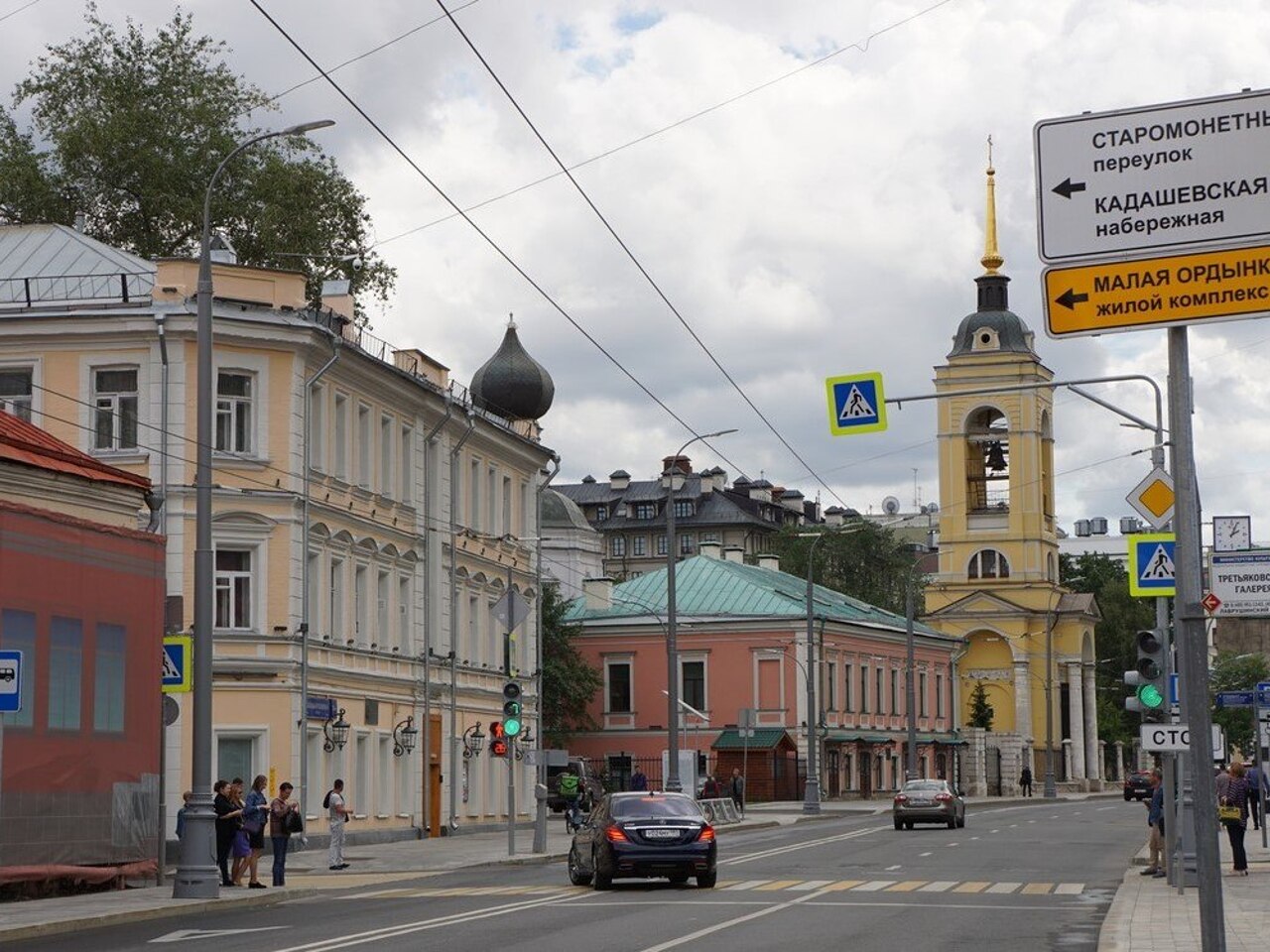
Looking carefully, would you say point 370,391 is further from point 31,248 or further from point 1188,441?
point 1188,441

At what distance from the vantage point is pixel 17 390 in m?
42.3

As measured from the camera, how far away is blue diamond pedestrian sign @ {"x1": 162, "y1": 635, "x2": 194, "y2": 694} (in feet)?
89.2

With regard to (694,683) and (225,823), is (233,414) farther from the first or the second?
(694,683)

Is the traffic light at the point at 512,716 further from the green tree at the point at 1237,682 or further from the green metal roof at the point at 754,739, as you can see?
the green tree at the point at 1237,682

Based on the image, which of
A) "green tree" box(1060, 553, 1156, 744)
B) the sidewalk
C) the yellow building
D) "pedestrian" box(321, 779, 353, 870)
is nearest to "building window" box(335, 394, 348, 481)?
"pedestrian" box(321, 779, 353, 870)

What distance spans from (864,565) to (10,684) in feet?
347

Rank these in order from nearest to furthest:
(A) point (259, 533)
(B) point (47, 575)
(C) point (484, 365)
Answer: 1. (B) point (47, 575)
2. (A) point (259, 533)
3. (C) point (484, 365)

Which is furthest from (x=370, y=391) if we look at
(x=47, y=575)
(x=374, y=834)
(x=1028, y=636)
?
(x=1028, y=636)

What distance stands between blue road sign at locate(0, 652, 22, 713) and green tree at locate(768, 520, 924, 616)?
10315 centimetres

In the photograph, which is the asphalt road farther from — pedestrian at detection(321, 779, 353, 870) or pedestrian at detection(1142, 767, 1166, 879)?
pedestrian at detection(321, 779, 353, 870)

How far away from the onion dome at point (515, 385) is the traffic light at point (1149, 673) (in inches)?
1394

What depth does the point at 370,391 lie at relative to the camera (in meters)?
47.5

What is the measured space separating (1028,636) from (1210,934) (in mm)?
103228

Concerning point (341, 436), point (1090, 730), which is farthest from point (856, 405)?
point (1090, 730)
